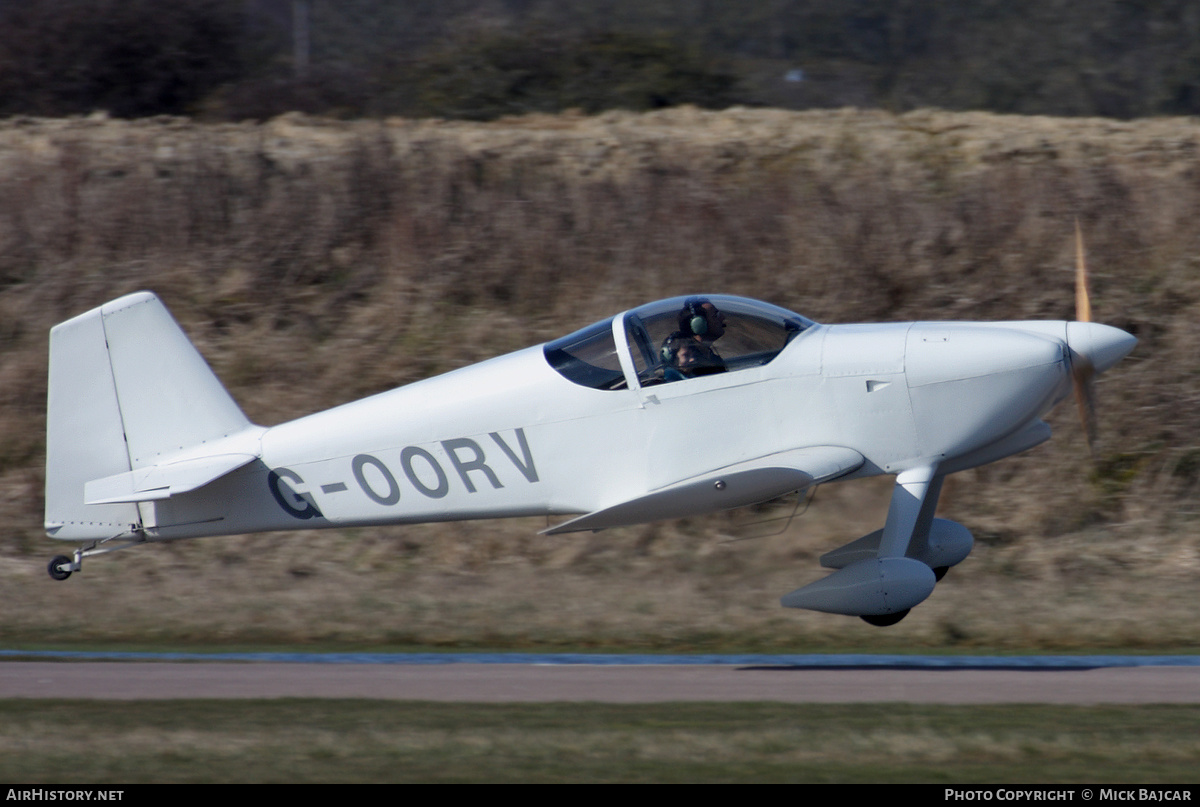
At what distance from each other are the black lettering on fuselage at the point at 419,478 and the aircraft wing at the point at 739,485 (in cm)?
88

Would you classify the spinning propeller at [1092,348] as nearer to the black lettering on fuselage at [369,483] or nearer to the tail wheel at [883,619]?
the tail wheel at [883,619]

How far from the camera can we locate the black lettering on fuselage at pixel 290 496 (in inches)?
369

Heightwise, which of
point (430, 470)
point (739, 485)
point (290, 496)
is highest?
point (430, 470)

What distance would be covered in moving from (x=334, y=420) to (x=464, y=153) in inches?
432

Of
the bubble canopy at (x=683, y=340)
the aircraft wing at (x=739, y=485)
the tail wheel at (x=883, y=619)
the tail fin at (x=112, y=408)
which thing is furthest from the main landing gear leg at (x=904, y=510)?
the tail fin at (x=112, y=408)

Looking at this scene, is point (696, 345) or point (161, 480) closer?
point (696, 345)

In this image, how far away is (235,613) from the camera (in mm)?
12125

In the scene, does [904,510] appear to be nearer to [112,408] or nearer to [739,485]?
[739,485]

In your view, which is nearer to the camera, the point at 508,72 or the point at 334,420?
the point at 334,420

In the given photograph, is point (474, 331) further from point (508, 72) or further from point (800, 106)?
point (800, 106)

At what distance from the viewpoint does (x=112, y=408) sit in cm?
950

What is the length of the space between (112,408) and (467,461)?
267cm

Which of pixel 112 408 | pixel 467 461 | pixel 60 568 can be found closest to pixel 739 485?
pixel 467 461
